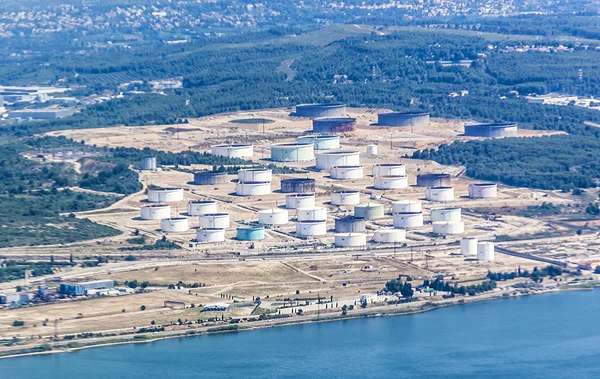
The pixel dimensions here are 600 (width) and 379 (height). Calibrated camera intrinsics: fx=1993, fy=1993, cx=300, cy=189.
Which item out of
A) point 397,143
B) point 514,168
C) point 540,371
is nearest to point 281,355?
point 540,371

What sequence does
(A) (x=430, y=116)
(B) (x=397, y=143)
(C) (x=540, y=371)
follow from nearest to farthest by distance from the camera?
(C) (x=540, y=371)
(B) (x=397, y=143)
(A) (x=430, y=116)

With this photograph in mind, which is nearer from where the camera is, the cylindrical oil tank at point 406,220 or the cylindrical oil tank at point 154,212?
the cylindrical oil tank at point 406,220

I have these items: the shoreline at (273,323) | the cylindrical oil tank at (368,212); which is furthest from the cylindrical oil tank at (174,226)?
the shoreline at (273,323)

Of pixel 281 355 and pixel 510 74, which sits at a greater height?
pixel 510 74

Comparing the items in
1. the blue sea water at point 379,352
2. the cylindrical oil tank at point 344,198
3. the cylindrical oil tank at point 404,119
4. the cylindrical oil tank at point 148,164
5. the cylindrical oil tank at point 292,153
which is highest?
the cylindrical oil tank at point 404,119

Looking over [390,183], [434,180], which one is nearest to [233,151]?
[390,183]

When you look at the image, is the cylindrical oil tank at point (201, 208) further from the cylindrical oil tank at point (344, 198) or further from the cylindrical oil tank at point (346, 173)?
the cylindrical oil tank at point (346, 173)

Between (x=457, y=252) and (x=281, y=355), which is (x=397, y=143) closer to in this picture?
(x=457, y=252)
